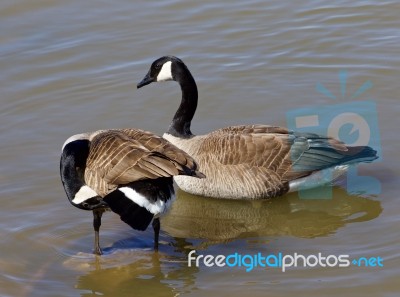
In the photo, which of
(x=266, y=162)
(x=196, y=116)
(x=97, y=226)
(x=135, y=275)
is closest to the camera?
(x=135, y=275)

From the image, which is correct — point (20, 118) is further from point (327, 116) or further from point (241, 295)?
point (241, 295)

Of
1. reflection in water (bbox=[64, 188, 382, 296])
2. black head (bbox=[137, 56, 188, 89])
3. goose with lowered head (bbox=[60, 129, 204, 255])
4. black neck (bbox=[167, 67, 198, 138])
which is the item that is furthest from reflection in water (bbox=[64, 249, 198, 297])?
black head (bbox=[137, 56, 188, 89])

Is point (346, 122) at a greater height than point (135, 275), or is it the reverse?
point (346, 122)

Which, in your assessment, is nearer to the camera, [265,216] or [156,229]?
[156,229]

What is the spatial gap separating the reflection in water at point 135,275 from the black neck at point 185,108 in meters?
2.14

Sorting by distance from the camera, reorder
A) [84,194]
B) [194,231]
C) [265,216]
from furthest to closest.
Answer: [265,216] → [194,231] → [84,194]

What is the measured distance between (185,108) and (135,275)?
2.81m

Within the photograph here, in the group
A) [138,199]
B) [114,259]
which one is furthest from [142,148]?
[114,259]

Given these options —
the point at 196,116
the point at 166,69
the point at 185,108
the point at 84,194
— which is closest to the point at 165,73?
the point at 166,69

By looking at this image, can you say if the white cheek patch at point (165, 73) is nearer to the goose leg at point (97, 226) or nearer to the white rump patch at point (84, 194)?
the goose leg at point (97, 226)

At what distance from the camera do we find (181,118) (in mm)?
10164

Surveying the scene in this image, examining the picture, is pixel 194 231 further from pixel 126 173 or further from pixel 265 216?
pixel 126 173

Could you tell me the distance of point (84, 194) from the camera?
A: 776cm

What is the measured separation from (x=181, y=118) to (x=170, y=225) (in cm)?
164
